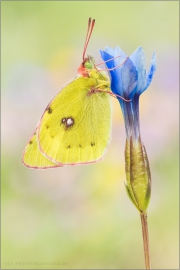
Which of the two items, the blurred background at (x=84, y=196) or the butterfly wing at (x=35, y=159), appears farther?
the blurred background at (x=84, y=196)

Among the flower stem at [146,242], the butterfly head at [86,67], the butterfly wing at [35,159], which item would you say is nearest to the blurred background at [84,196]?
the butterfly wing at [35,159]

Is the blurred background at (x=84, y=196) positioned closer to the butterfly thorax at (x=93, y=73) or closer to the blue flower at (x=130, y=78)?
the butterfly thorax at (x=93, y=73)

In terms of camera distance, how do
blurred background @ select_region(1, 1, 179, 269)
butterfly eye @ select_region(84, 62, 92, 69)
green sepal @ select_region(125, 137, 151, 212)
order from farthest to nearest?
blurred background @ select_region(1, 1, 179, 269), butterfly eye @ select_region(84, 62, 92, 69), green sepal @ select_region(125, 137, 151, 212)

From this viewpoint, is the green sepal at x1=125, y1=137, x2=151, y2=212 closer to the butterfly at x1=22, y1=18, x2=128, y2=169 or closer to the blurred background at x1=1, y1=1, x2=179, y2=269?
the butterfly at x1=22, y1=18, x2=128, y2=169

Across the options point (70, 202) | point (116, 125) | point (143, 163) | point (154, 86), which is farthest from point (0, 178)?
point (143, 163)

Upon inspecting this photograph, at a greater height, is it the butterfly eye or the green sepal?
the butterfly eye

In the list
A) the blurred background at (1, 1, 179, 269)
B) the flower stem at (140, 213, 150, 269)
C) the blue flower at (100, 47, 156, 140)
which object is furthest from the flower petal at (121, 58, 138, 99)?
the blurred background at (1, 1, 179, 269)
